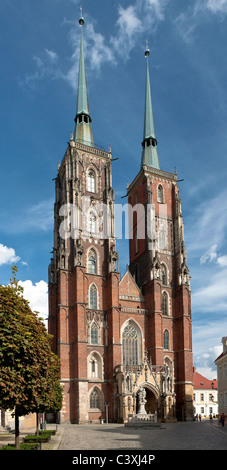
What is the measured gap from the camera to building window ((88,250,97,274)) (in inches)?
2263

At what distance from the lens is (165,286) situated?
2422 inches

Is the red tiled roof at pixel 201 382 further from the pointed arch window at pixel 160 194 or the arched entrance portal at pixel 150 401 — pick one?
the pointed arch window at pixel 160 194

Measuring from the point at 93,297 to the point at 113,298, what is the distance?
2.56 meters

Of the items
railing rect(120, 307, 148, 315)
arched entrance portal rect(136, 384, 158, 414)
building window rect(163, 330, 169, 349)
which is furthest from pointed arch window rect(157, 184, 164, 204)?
arched entrance portal rect(136, 384, 158, 414)

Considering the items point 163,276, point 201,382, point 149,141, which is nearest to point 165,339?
point 163,276

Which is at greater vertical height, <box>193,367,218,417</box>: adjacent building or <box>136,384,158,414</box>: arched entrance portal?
<box>136,384,158,414</box>: arched entrance portal

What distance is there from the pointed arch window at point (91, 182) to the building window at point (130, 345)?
18.9 metres

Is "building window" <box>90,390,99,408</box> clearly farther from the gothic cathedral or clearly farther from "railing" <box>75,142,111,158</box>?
"railing" <box>75,142,111,158</box>

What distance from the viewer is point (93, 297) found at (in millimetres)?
56156

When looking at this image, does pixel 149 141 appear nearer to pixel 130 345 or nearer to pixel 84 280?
pixel 84 280

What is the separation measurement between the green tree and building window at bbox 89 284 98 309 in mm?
33145

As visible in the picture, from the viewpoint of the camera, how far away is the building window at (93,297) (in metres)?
55.8

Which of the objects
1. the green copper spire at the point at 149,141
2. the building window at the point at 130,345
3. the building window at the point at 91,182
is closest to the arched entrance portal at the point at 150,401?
the building window at the point at 130,345
